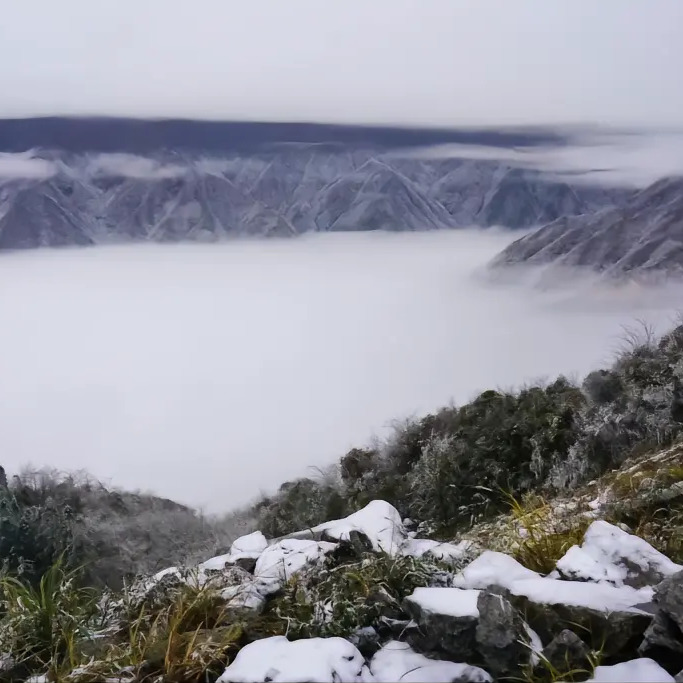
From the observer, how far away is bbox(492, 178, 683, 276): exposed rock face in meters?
3.85

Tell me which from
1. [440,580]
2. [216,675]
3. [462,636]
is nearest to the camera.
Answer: [462,636]

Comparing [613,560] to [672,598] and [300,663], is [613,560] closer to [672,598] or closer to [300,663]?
[672,598]

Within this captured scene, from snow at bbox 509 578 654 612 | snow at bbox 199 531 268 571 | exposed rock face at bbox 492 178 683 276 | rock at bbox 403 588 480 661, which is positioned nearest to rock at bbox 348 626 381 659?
rock at bbox 403 588 480 661

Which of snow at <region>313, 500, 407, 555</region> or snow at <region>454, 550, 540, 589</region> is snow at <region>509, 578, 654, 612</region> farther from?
snow at <region>313, 500, 407, 555</region>

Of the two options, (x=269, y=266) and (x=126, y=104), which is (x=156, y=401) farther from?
(x=126, y=104)

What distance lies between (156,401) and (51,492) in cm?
82

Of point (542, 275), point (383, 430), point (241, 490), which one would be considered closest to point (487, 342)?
point (542, 275)

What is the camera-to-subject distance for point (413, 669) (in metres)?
1.46

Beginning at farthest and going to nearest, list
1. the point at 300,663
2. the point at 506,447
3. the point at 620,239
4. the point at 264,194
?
1. the point at 264,194
2. the point at 620,239
3. the point at 506,447
4. the point at 300,663

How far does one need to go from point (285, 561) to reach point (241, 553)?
0.46 m

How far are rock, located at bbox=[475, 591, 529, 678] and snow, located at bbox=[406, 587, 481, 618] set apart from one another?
5cm

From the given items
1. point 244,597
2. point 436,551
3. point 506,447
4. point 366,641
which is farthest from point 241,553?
point 506,447

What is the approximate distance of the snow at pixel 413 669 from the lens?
1369mm

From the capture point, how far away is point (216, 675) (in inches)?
61.9
